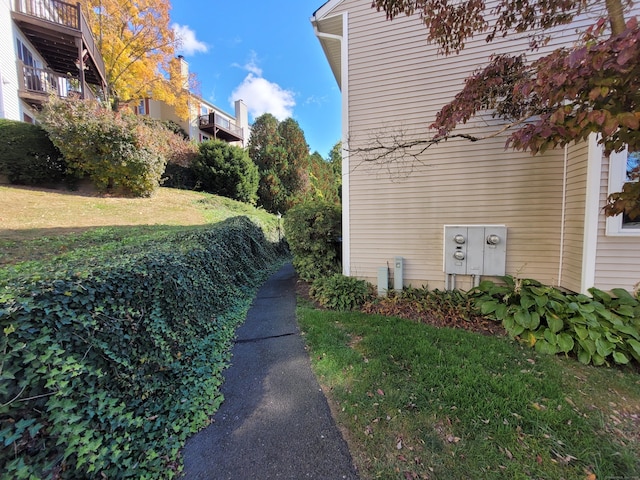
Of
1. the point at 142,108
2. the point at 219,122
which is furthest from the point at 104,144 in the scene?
the point at 142,108

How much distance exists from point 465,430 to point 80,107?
41.7 ft

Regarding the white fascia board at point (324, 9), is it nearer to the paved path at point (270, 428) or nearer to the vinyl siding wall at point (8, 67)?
the paved path at point (270, 428)

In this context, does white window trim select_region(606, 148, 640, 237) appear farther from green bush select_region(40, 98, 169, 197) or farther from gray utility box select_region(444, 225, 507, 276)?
green bush select_region(40, 98, 169, 197)

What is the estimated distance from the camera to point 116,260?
2.62 meters

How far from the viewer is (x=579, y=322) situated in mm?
3354

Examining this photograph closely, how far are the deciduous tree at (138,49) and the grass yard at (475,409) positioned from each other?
21.5 meters

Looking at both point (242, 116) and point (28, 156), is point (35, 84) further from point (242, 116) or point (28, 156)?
point (242, 116)

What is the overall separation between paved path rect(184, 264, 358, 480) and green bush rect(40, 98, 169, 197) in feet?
29.1

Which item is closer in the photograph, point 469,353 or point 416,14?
point 469,353

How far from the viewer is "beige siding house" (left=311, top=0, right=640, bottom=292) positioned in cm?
426

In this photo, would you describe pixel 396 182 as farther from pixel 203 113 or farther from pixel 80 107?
pixel 203 113

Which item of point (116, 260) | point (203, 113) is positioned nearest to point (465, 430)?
point (116, 260)

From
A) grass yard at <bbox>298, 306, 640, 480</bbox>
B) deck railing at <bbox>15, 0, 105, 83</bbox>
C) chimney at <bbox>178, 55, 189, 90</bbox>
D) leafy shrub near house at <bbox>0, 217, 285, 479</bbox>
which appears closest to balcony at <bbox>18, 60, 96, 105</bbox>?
deck railing at <bbox>15, 0, 105, 83</bbox>

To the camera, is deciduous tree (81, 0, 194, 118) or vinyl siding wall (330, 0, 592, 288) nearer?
vinyl siding wall (330, 0, 592, 288)
